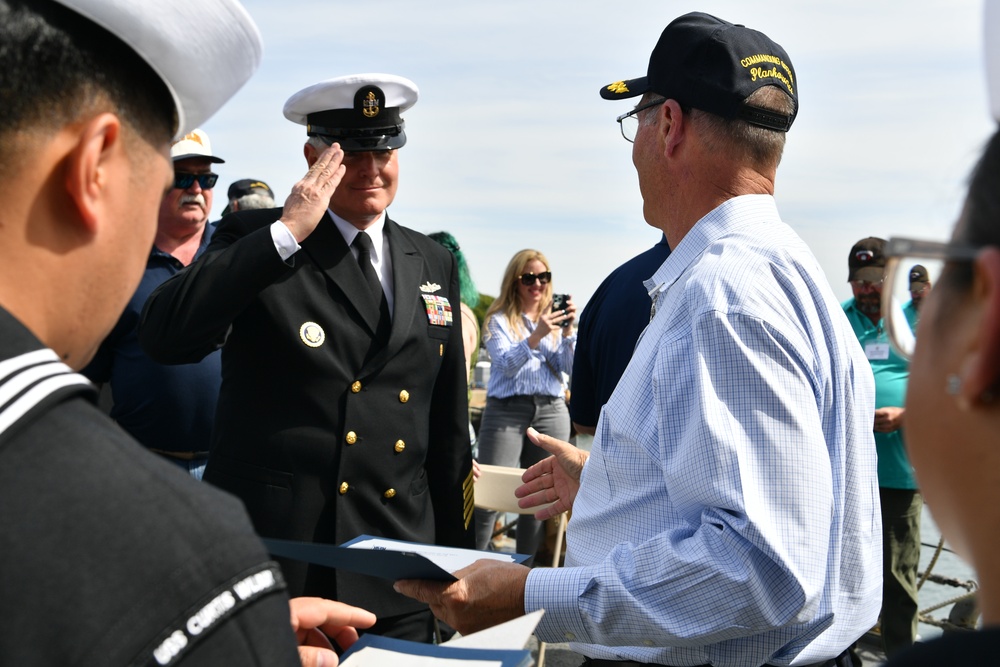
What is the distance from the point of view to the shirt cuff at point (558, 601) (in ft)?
6.26

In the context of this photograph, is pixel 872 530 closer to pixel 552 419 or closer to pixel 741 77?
pixel 741 77

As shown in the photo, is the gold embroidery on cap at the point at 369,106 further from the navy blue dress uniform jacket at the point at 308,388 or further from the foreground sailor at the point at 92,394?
the foreground sailor at the point at 92,394

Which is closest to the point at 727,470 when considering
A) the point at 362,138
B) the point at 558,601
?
the point at 558,601

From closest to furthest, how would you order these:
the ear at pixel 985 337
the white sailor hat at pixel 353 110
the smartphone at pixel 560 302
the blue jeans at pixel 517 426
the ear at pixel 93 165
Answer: the ear at pixel 985 337 → the ear at pixel 93 165 → the white sailor hat at pixel 353 110 → the blue jeans at pixel 517 426 → the smartphone at pixel 560 302

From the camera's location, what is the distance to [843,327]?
204cm

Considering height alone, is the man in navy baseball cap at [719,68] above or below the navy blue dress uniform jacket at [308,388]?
above

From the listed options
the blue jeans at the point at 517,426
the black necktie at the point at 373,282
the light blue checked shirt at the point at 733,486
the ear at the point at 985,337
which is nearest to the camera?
the ear at the point at 985,337

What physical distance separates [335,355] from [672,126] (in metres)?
1.19

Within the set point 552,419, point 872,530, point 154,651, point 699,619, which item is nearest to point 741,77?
point 872,530

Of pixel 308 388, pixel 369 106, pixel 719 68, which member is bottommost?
pixel 308 388

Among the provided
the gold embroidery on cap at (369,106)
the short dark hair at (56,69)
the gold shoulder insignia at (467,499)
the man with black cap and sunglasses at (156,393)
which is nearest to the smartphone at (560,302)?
the man with black cap and sunglasses at (156,393)

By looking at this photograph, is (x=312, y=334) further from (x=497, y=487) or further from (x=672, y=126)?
(x=497, y=487)

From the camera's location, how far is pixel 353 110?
3195mm

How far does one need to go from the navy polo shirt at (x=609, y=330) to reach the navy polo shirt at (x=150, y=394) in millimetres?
1482
